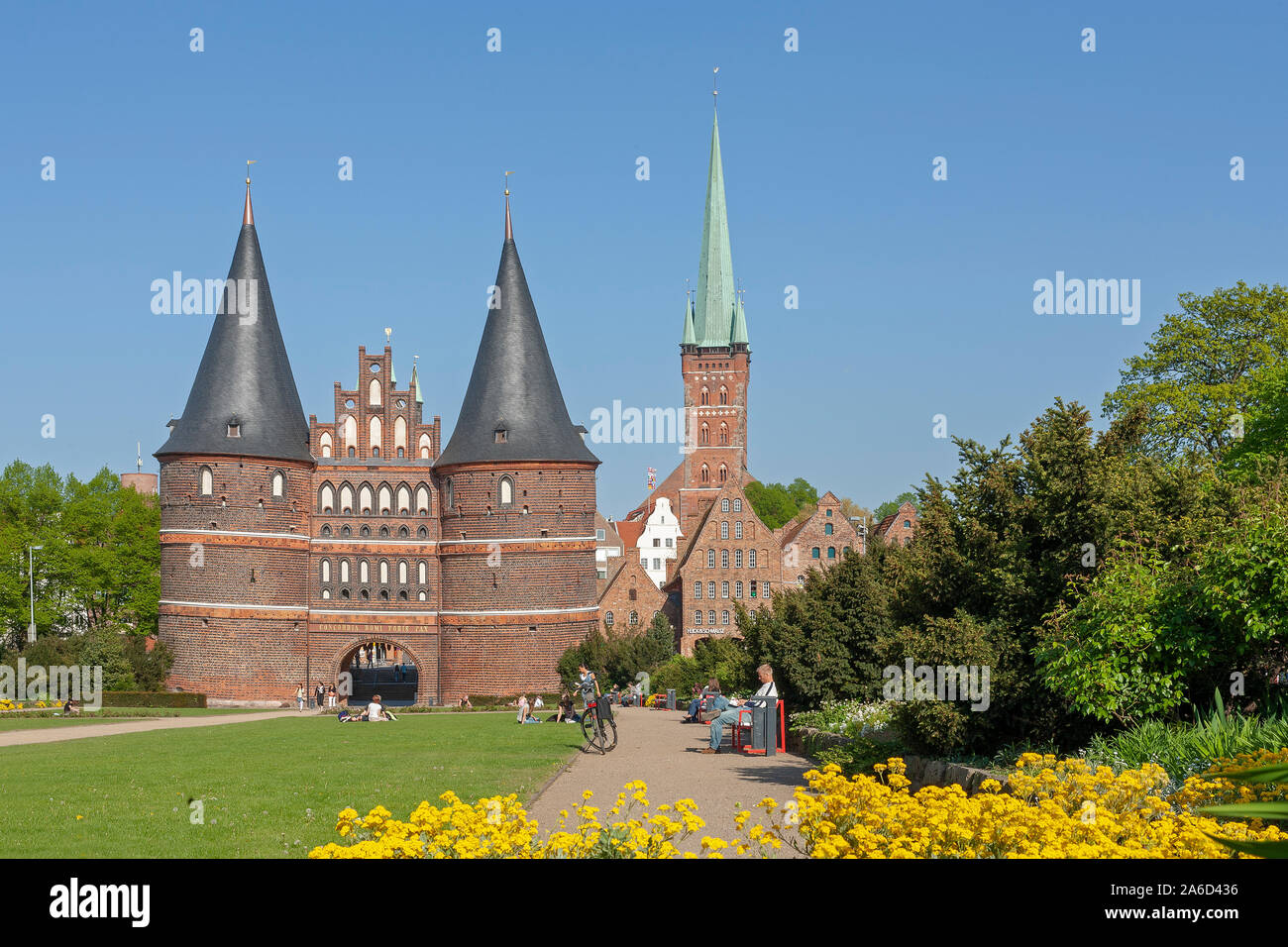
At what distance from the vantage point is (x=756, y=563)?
2995 inches

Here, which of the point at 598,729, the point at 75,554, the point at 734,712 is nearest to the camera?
the point at 734,712

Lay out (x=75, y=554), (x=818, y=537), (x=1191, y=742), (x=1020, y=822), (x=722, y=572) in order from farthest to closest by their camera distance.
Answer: (x=818, y=537) → (x=722, y=572) → (x=75, y=554) → (x=1191, y=742) → (x=1020, y=822)

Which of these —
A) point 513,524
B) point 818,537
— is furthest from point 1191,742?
point 818,537

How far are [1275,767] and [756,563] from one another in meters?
72.9

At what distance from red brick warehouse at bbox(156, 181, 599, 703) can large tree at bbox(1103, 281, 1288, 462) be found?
2383 cm

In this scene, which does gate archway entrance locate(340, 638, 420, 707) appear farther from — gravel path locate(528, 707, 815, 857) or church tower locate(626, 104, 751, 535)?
gravel path locate(528, 707, 815, 857)

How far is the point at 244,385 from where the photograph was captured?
54.6 metres

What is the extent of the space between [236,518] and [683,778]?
139 ft

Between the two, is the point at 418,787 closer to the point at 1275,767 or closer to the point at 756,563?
the point at 1275,767

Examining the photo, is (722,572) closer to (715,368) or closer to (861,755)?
(715,368)

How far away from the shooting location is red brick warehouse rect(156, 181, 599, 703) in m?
53.6

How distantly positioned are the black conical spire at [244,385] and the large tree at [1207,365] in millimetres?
33471

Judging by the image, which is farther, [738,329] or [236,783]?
[738,329]

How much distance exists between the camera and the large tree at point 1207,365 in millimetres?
39344
